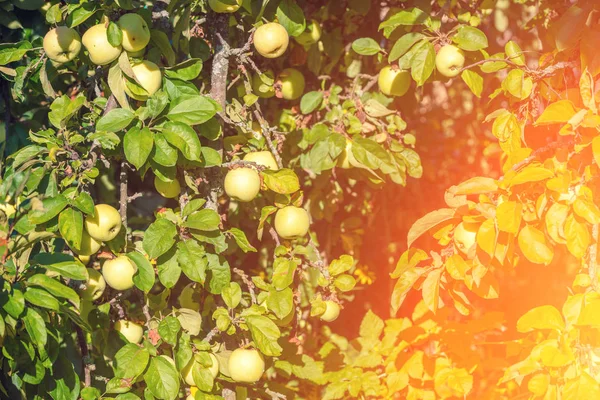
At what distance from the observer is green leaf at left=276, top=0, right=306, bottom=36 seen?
5.28 feet

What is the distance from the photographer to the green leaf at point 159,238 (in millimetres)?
1377

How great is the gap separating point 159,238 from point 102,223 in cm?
12

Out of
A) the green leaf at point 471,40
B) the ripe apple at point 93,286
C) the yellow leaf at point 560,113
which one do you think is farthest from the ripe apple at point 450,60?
the ripe apple at point 93,286

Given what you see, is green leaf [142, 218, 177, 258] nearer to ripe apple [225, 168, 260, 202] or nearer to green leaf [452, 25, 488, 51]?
ripe apple [225, 168, 260, 202]

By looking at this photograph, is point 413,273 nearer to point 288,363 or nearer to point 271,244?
point 288,363

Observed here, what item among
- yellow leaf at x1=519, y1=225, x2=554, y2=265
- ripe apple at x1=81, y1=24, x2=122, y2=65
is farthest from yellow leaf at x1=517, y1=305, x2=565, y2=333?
ripe apple at x1=81, y1=24, x2=122, y2=65

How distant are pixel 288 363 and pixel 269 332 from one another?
26cm

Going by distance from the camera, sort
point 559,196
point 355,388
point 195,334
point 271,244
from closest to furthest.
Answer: point 559,196 < point 195,334 < point 355,388 < point 271,244

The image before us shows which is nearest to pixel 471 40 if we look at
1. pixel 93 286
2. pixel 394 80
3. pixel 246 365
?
pixel 394 80

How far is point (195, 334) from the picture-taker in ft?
5.08

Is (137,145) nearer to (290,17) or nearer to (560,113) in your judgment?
(290,17)

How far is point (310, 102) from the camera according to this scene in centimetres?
184

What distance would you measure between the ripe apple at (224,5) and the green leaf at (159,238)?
1.52 ft

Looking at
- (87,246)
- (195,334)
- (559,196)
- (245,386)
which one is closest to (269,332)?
(195,334)
